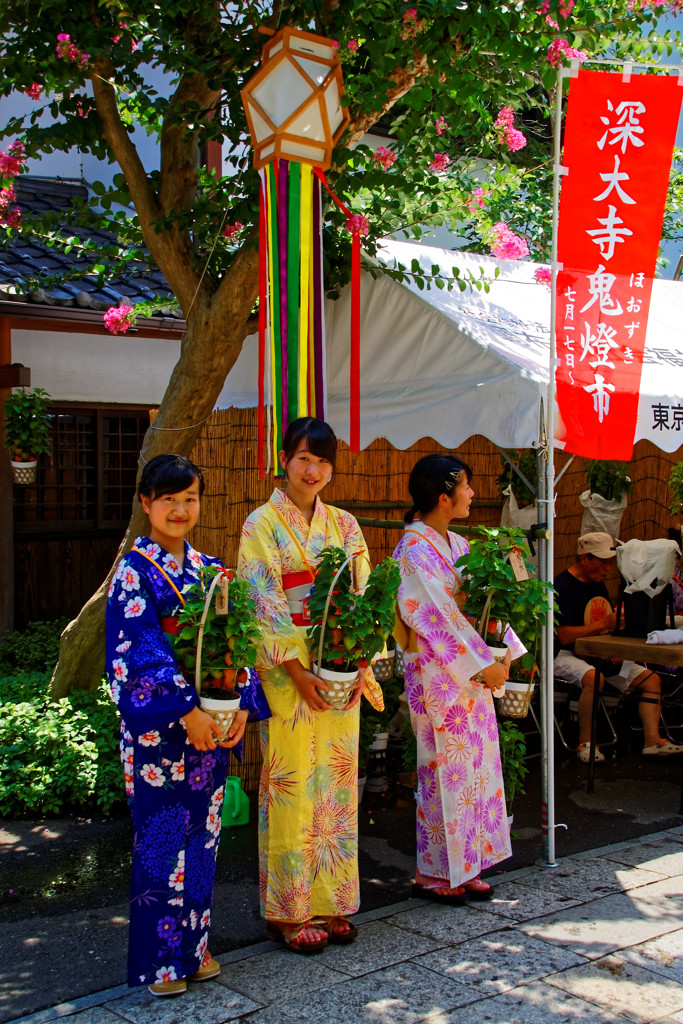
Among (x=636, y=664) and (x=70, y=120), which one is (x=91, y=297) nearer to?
(x=70, y=120)

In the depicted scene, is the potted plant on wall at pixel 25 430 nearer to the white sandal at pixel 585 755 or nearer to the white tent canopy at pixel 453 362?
the white tent canopy at pixel 453 362

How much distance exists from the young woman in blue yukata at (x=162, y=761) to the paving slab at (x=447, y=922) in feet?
3.18

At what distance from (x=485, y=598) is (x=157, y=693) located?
1.60m

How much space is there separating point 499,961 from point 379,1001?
56 cm

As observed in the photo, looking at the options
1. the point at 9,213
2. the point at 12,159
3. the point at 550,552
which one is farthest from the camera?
the point at 9,213

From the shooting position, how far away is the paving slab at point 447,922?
387 cm

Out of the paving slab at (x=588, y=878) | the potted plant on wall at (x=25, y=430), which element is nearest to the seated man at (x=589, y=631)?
the paving slab at (x=588, y=878)

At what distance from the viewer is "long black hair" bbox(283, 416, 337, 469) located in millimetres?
3828

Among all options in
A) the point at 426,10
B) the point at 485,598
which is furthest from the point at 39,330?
the point at 485,598

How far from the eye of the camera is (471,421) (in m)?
4.89

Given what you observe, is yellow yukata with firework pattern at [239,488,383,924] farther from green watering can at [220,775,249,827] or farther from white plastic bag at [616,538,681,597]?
white plastic bag at [616,538,681,597]

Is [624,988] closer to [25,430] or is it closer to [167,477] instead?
[167,477]

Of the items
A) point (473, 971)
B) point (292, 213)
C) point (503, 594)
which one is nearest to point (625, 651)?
point (503, 594)

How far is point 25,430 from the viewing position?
298 inches
